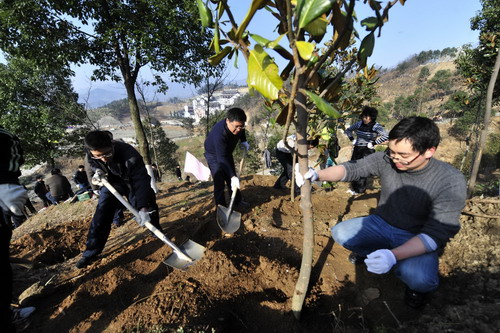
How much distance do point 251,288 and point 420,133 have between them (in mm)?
1918

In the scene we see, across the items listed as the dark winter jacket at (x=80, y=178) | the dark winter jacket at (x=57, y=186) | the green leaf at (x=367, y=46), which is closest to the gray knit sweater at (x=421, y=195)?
the green leaf at (x=367, y=46)

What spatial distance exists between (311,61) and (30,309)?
3.09 m

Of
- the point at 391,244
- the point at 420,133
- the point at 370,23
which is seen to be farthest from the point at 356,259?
the point at 370,23

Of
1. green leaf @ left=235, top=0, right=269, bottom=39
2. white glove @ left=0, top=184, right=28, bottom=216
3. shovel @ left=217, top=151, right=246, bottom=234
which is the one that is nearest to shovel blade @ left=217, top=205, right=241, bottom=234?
shovel @ left=217, top=151, right=246, bottom=234

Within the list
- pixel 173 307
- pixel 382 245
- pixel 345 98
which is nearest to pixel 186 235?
pixel 173 307

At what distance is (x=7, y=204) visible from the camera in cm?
166

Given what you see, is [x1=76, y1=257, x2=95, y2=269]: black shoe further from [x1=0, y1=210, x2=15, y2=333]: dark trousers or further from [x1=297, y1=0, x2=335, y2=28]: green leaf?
[x1=297, y1=0, x2=335, y2=28]: green leaf

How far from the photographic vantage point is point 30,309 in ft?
6.66

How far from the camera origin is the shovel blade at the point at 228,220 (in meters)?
2.92

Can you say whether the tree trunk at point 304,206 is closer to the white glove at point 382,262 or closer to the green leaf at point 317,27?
the green leaf at point 317,27

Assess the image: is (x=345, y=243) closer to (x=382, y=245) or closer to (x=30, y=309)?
(x=382, y=245)

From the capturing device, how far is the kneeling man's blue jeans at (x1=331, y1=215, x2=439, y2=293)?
182cm

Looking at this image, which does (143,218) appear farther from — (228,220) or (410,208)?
(410,208)

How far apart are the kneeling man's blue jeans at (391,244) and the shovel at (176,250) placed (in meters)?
1.52
